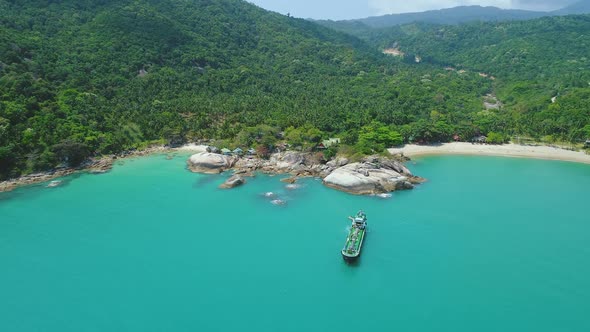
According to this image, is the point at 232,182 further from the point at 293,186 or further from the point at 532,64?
the point at 532,64

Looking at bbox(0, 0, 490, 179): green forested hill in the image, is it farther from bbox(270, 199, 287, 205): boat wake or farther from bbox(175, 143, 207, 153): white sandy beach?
bbox(270, 199, 287, 205): boat wake

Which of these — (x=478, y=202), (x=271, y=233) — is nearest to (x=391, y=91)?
(x=478, y=202)

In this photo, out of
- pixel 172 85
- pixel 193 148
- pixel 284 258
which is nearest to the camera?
pixel 284 258

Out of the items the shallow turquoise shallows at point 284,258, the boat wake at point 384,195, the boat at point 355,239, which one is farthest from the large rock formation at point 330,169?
the boat at point 355,239

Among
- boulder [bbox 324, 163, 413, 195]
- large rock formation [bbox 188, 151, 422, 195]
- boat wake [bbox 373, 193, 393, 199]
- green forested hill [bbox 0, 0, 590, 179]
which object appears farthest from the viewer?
green forested hill [bbox 0, 0, 590, 179]

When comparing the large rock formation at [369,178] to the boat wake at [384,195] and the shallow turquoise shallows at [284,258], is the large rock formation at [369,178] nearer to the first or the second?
the boat wake at [384,195]

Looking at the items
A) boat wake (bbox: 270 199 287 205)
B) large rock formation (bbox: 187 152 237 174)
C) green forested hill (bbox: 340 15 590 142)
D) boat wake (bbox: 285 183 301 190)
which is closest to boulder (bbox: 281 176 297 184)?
boat wake (bbox: 285 183 301 190)

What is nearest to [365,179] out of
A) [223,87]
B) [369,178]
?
[369,178]
